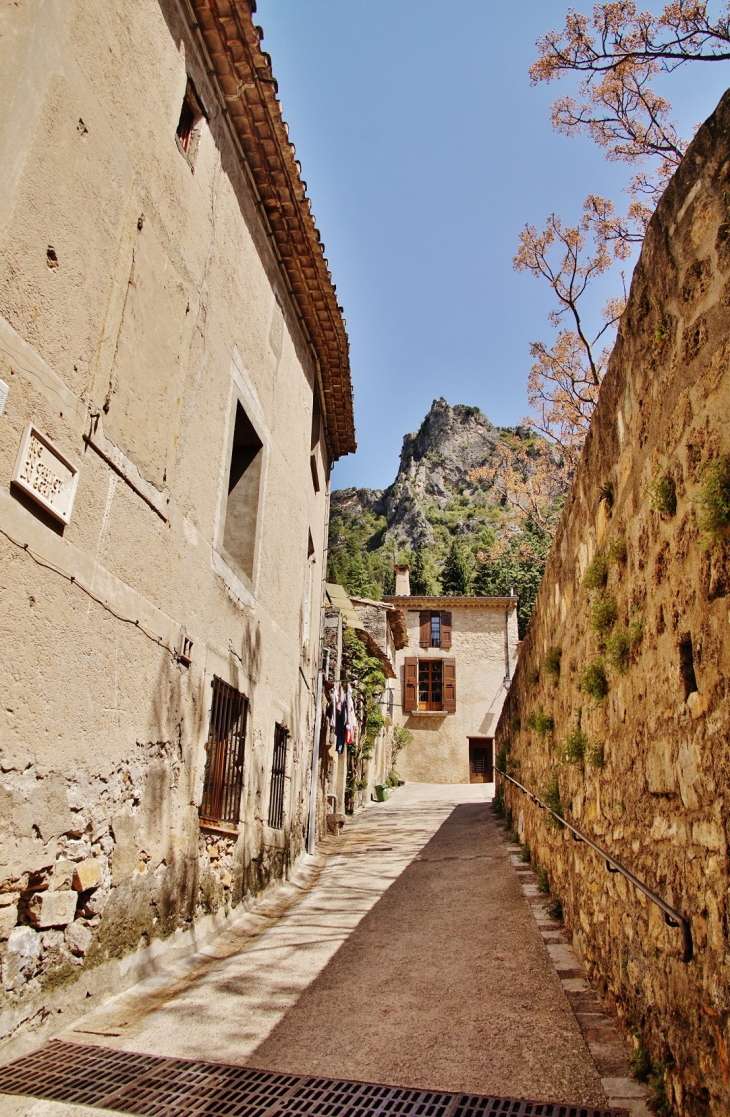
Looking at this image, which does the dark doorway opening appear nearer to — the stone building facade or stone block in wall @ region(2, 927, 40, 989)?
the stone building facade

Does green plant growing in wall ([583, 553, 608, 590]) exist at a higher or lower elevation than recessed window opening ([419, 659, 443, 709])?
lower

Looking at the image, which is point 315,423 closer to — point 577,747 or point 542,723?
point 542,723

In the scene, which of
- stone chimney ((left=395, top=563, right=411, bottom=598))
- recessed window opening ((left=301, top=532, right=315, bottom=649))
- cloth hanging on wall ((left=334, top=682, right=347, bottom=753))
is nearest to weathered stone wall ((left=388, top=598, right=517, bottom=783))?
stone chimney ((left=395, top=563, right=411, bottom=598))

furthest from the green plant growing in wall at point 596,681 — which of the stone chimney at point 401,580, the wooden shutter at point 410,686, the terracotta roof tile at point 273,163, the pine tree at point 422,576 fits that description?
the pine tree at point 422,576

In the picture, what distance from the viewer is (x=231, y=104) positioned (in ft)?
20.4

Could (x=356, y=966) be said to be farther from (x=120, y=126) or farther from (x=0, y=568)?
(x=120, y=126)

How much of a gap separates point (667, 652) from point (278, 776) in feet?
18.4

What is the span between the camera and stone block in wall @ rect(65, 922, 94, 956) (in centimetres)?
354

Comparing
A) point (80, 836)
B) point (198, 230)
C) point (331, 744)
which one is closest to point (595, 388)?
point (331, 744)

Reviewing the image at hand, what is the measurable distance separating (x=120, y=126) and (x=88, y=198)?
73 centimetres

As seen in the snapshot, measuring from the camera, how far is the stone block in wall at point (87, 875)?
364 cm

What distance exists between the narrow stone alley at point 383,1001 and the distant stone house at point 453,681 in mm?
18857

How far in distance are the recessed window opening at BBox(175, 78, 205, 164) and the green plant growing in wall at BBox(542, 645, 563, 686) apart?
4.48 meters

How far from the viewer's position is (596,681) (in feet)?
13.4
